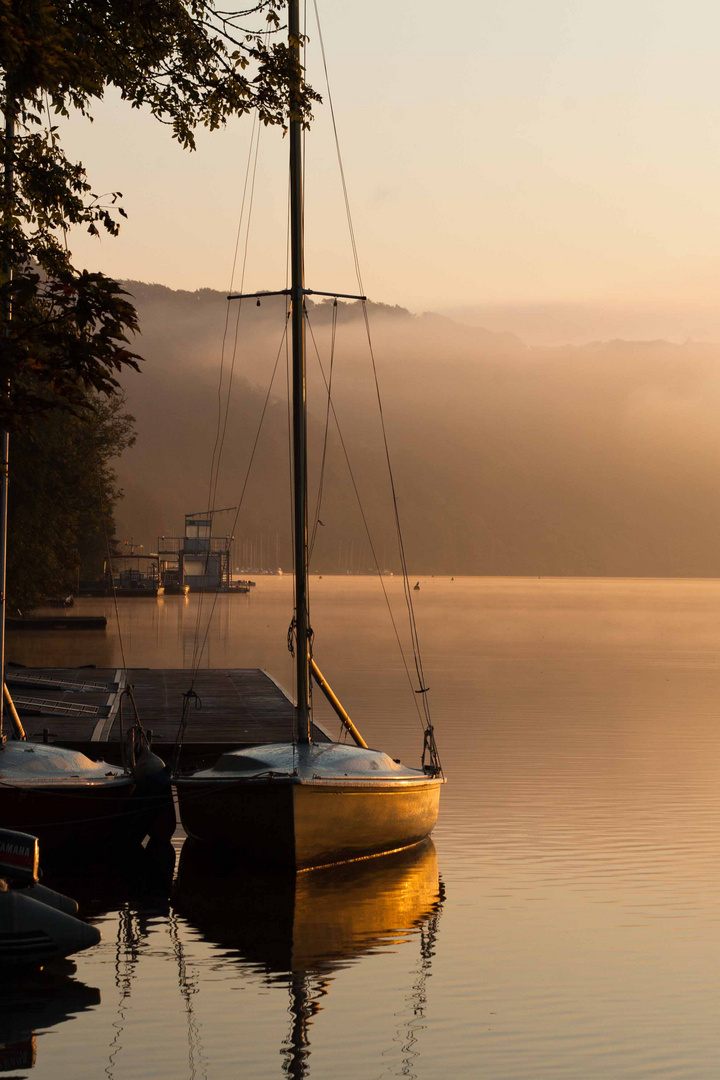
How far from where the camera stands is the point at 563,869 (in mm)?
21562

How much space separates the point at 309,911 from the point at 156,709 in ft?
62.5

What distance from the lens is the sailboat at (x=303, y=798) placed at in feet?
64.5

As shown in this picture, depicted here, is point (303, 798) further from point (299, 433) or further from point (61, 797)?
point (299, 433)

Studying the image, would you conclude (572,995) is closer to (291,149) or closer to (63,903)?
(63,903)

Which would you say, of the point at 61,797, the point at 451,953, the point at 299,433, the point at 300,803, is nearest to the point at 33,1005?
the point at 451,953

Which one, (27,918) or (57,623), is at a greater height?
(27,918)

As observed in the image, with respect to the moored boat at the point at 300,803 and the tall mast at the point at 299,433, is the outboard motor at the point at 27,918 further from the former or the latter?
the tall mast at the point at 299,433

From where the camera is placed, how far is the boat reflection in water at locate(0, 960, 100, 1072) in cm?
1270

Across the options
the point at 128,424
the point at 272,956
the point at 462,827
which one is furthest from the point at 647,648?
the point at 272,956

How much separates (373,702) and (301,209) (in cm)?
2814

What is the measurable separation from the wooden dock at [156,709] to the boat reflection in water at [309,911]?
151 inches

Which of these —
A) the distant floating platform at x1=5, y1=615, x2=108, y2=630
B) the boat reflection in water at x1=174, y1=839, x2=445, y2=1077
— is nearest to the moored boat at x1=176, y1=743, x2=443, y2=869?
the boat reflection in water at x1=174, y1=839, x2=445, y2=1077

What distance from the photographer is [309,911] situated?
1856cm

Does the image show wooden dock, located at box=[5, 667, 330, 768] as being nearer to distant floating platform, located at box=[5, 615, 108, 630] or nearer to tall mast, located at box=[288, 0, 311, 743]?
tall mast, located at box=[288, 0, 311, 743]
